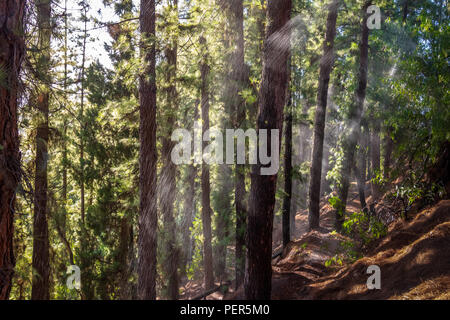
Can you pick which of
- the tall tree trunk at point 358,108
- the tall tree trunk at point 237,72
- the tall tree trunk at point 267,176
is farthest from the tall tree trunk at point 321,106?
the tall tree trunk at point 267,176

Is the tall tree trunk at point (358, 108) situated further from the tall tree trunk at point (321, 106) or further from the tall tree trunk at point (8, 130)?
the tall tree trunk at point (8, 130)

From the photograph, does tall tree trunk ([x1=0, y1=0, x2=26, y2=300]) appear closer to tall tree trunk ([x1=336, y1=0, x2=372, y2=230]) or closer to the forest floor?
the forest floor

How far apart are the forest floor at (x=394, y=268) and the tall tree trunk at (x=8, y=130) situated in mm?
5855

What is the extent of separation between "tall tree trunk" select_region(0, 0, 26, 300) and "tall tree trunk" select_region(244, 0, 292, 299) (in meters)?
4.38

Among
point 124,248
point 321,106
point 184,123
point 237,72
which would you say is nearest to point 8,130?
point 237,72

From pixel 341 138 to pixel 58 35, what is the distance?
1464cm

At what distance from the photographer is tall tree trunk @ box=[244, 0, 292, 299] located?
685 cm

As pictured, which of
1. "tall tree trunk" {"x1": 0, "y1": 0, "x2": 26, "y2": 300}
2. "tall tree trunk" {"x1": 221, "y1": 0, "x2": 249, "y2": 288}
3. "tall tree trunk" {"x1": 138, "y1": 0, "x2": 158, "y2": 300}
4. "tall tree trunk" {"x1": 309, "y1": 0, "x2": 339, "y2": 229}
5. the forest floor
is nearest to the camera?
"tall tree trunk" {"x1": 0, "y1": 0, "x2": 26, "y2": 300}

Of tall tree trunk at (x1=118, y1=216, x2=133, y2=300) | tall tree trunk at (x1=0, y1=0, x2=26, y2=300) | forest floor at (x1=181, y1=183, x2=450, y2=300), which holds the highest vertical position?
tall tree trunk at (x1=0, y1=0, x2=26, y2=300)

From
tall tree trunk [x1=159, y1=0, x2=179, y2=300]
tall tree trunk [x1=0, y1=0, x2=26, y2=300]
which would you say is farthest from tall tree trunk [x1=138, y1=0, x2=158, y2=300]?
tall tree trunk [x1=0, y1=0, x2=26, y2=300]

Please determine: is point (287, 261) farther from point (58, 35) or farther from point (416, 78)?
point (58, 35)

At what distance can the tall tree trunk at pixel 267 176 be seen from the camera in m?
6.85

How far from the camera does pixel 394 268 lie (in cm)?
627
